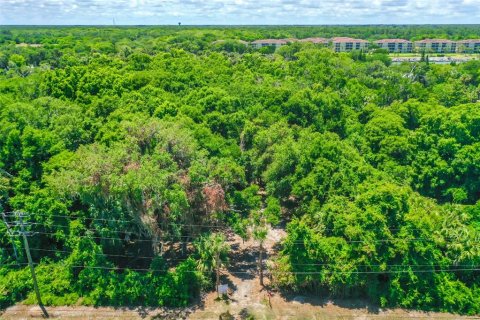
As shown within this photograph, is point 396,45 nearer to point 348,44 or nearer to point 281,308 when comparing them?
point 348,44

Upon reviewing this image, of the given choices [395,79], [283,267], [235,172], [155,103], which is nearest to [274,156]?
[235,172]

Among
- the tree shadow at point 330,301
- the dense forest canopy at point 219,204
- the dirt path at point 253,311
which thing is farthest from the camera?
the tree shadow at point 330,301

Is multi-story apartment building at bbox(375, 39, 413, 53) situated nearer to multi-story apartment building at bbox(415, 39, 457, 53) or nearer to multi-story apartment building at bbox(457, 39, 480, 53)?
multi-story apartment building at bbox(415, 39, 457, 53)

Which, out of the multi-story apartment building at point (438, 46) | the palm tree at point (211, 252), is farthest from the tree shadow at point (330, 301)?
the multi-story apartment building at point (438, 46)

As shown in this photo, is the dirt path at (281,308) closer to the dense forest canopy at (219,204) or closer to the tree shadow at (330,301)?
the tree shadow at (330,301)

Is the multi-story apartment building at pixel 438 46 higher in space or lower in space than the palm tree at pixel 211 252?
higher

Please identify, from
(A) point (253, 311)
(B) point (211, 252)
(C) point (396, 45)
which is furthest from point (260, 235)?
(C) point (396, 45)

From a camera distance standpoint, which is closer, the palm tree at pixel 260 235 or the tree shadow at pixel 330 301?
the palm tree at pixel 260 235
